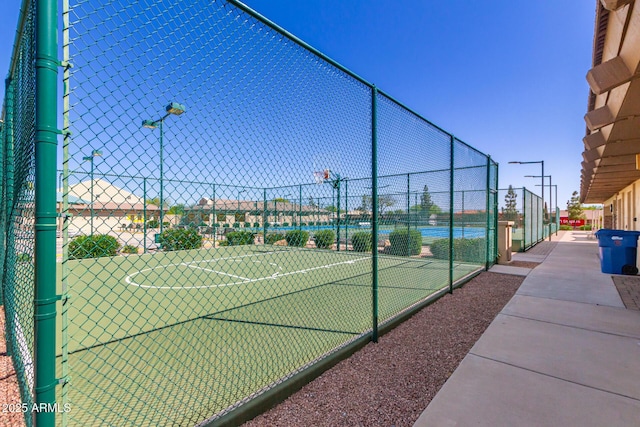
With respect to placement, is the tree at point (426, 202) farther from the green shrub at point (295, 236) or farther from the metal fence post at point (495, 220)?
the metal fence post at point (495, 220)

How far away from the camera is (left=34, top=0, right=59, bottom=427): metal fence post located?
123 cm

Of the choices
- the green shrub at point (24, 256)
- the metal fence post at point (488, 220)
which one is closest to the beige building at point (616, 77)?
the metal fence post at point (488, 220)

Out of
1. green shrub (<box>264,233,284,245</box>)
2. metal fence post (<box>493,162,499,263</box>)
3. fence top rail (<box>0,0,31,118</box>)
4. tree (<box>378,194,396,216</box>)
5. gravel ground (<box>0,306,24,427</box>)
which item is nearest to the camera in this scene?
fence top rail (<box>0,0,31,118</box>)

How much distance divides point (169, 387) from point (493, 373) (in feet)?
9.21

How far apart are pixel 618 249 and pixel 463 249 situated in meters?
3.83

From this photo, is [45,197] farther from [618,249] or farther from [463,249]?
[618,249]

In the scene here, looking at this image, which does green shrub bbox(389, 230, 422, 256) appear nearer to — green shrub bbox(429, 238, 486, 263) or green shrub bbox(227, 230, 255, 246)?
green shrub bbox(429, 238, 486, 263)

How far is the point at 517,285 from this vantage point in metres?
6.28

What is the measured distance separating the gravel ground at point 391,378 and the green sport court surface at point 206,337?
0.28 m

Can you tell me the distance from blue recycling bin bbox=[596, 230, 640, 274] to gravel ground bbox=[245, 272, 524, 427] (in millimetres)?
5434

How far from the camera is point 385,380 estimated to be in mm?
2670

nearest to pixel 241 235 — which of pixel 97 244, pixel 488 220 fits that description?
pixel 97 244

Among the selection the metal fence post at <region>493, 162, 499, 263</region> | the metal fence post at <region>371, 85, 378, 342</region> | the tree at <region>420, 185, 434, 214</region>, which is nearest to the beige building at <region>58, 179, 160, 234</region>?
the metal fence post at <region>371, 85, 378, 342</region>

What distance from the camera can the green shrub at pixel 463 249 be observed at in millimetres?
6723
